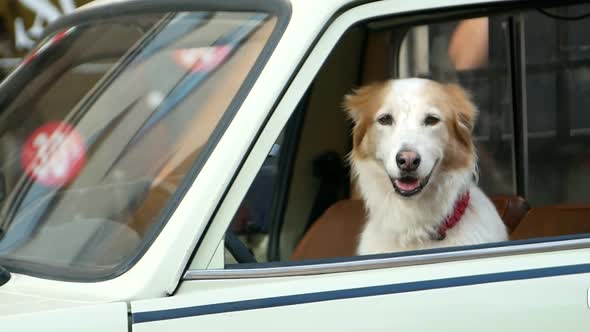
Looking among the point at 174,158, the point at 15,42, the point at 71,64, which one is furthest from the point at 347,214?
the point at 15,42

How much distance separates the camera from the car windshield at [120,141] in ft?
7.95

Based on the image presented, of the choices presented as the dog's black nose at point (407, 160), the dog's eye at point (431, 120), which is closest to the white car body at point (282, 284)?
the dog's black nose at point (407, 160)

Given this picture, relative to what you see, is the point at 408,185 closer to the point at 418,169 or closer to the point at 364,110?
the point at 418,169

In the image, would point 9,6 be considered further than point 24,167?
Yes

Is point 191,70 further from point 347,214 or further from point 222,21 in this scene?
point 347,214

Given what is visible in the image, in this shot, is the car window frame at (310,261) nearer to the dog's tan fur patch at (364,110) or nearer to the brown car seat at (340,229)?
the dog's tan fur patch at (364,110)

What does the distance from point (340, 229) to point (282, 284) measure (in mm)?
1678

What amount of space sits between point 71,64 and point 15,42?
15.7 ft

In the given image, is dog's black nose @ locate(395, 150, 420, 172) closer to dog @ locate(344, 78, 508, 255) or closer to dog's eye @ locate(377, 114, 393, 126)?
dog @ locate(344, 78, 508, 255)

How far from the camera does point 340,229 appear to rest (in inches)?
157

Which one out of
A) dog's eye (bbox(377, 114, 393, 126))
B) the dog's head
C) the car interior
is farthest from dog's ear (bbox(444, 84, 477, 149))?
the car interior

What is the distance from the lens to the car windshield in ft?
7.95

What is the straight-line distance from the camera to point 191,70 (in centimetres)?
260

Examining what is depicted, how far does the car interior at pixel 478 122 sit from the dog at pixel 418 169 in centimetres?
35
